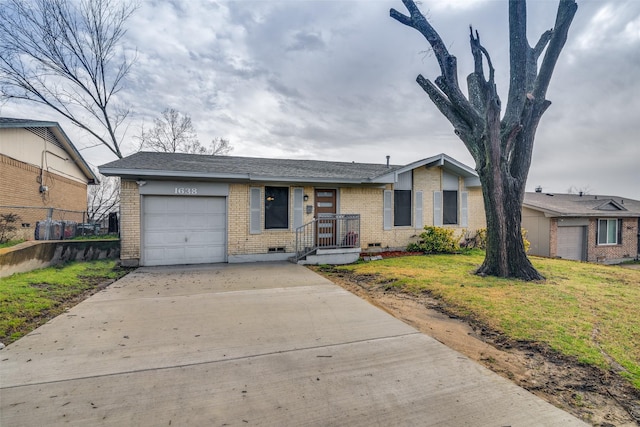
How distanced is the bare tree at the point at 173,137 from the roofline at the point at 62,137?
13.1 ft

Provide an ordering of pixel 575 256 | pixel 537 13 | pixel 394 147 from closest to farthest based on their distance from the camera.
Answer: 1. pixel 537 13
2. pixel 575 256
3. pixel 394 147

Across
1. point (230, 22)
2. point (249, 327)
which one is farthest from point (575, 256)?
point (230, 22)

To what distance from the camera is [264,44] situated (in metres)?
10.9

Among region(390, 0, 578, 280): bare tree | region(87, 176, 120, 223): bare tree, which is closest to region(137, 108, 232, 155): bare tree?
region(87, 176, 120, 223): bare tree

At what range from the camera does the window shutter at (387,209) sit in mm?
11438

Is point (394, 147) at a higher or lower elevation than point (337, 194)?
higher

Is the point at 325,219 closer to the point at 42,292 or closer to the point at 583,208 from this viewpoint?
the point at 42,292

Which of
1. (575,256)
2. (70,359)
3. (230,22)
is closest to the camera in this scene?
(70,359)

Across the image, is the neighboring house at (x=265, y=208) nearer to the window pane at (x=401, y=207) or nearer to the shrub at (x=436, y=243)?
the window pane at (x=401, y=207)

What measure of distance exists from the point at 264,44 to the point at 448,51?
661 centimetres

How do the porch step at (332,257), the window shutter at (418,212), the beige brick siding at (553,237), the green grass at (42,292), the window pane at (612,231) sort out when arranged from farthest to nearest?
the window pane at (612,231) → the beige brick siding at (553,237) → the window shutter at (418,212) → the porch step at (332,257) → the green grass at (42,292)

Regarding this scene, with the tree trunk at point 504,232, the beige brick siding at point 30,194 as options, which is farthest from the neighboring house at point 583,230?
the beige brick siding at point 30,194

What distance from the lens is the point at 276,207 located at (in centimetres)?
1016

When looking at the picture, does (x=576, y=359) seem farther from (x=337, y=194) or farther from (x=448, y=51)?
(x=337, y=194)
